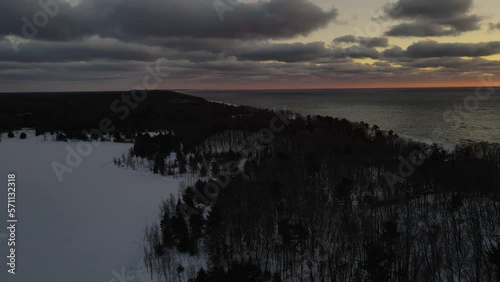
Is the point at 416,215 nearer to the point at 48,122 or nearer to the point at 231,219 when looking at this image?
the point at 231,219

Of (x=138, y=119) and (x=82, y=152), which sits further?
(x=138, y=119)

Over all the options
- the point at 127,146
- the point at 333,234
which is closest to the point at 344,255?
the point at 333,234

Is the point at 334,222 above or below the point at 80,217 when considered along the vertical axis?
above

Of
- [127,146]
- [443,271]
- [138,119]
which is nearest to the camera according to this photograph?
[443,271]

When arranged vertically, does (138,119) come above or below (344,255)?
above

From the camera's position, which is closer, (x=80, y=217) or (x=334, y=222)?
(x=334, y=222)

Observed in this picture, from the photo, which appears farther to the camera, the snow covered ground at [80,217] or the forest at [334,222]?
the snow covered ground at [80,217]

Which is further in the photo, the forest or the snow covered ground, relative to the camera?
the snow covered ground

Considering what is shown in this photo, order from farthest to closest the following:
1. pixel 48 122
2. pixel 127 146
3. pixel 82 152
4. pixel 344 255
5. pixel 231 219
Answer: pixel 48 122, pixel 127 146, pixel 82 152, pixel 231 219, pixel 344 255
